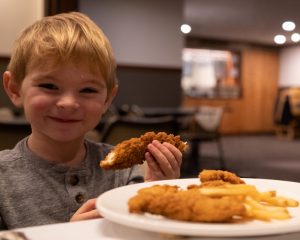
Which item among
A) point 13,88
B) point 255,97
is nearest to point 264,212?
point 13,88

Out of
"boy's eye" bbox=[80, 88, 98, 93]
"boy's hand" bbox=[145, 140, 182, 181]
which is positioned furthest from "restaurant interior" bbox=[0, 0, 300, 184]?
"boy's eye" bbox=[80, 88, 98, 93]

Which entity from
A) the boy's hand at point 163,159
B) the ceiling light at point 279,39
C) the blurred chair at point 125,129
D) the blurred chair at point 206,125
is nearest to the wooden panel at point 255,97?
the ceiling light at point 279,39

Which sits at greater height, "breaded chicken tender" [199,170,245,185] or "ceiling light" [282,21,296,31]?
"ceiling light" [282,21,296,31]

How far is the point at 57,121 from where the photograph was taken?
3.32 feet

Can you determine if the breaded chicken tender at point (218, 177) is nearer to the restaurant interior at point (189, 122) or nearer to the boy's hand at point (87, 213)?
the restaurant interior at point (189, 122)

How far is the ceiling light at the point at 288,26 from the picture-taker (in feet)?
33.8

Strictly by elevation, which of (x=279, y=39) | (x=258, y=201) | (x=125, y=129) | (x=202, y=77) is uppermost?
(x=279, y=39)

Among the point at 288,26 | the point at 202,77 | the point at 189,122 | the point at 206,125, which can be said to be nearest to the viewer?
the point at 206,125

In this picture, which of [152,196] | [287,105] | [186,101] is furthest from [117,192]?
[287,105]

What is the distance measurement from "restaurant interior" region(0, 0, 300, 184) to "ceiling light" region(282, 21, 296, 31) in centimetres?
16

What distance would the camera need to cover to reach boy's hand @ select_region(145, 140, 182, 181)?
0.90 meters

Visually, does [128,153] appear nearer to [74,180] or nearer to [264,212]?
[74,180]

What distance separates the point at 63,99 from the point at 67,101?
1 cm

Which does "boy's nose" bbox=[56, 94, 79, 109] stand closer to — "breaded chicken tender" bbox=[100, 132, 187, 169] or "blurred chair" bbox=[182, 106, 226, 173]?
"breaded chicken tender" bbox=[100, 132, 187, 169]
